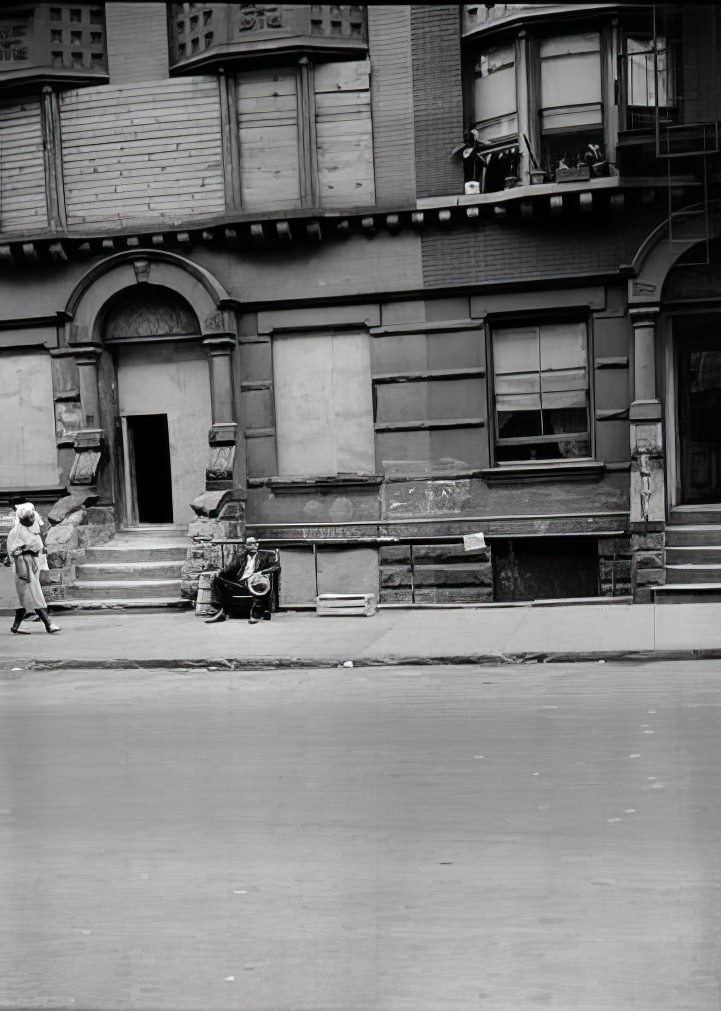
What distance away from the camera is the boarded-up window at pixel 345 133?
16250mm

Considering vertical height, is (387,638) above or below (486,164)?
below

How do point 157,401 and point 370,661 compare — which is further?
point 157,401

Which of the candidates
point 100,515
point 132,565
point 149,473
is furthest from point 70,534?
point 149,473

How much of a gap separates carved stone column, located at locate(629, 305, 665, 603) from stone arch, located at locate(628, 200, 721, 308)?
0.68 feet

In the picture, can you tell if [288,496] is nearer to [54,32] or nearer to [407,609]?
[407,609]

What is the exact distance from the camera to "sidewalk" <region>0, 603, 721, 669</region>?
1180 centimetres

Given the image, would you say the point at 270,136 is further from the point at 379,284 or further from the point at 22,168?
the point at 22,168

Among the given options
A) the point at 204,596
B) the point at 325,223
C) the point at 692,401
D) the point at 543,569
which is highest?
the point at 325,223

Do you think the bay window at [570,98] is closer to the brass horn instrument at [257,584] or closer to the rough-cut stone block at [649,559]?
the rough-cut stone block at [649,559]

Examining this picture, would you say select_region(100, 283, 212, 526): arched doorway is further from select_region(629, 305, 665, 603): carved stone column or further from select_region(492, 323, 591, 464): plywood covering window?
select_region(629, 305, 665, 603): carved stone column

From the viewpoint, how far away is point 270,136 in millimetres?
16531

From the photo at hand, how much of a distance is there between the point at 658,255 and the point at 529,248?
1.80 metres

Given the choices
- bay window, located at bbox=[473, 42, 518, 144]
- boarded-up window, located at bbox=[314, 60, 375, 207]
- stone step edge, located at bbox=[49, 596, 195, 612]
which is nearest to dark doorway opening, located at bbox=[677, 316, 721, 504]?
bay window, located at bbox=[473, 42, 518, 144]

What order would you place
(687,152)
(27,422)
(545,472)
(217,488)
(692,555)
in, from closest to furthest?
(687,152) → (692,555) → (545,472) → (217,488) → (27,422)
